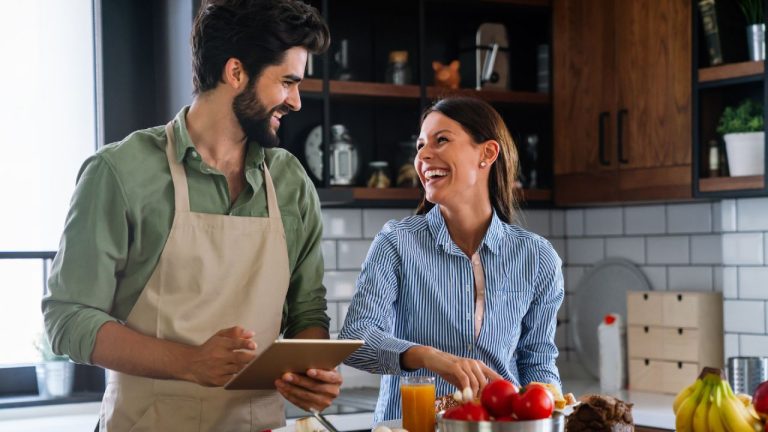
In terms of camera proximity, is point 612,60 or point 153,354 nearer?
point 153,354

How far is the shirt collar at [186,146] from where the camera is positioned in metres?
2.29

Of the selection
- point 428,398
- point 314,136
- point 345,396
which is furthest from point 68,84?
point 428,398

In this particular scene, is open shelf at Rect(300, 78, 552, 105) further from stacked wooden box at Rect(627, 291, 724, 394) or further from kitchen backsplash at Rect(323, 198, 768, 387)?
stacked wooden box at Rect(627, 291, 724, 394)

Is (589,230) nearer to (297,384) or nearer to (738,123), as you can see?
(738,123)

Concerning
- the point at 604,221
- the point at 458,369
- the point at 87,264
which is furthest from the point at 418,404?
the point at 604,221

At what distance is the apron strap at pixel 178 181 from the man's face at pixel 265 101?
17 cm

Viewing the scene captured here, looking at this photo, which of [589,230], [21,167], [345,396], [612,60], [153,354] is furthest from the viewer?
[589,230]

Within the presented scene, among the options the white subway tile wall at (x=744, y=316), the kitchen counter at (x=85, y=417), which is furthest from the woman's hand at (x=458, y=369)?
the white subway tile wall at (x=744, y=316)

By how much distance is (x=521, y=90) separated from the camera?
16.0 feet

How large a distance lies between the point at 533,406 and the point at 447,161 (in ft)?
3.25

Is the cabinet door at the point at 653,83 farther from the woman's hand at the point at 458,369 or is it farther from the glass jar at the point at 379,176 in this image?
the woman's hand at the point at 458,369

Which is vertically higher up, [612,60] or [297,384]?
[612,60]

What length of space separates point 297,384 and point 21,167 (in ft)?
6.83

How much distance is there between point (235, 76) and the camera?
2332 mm
